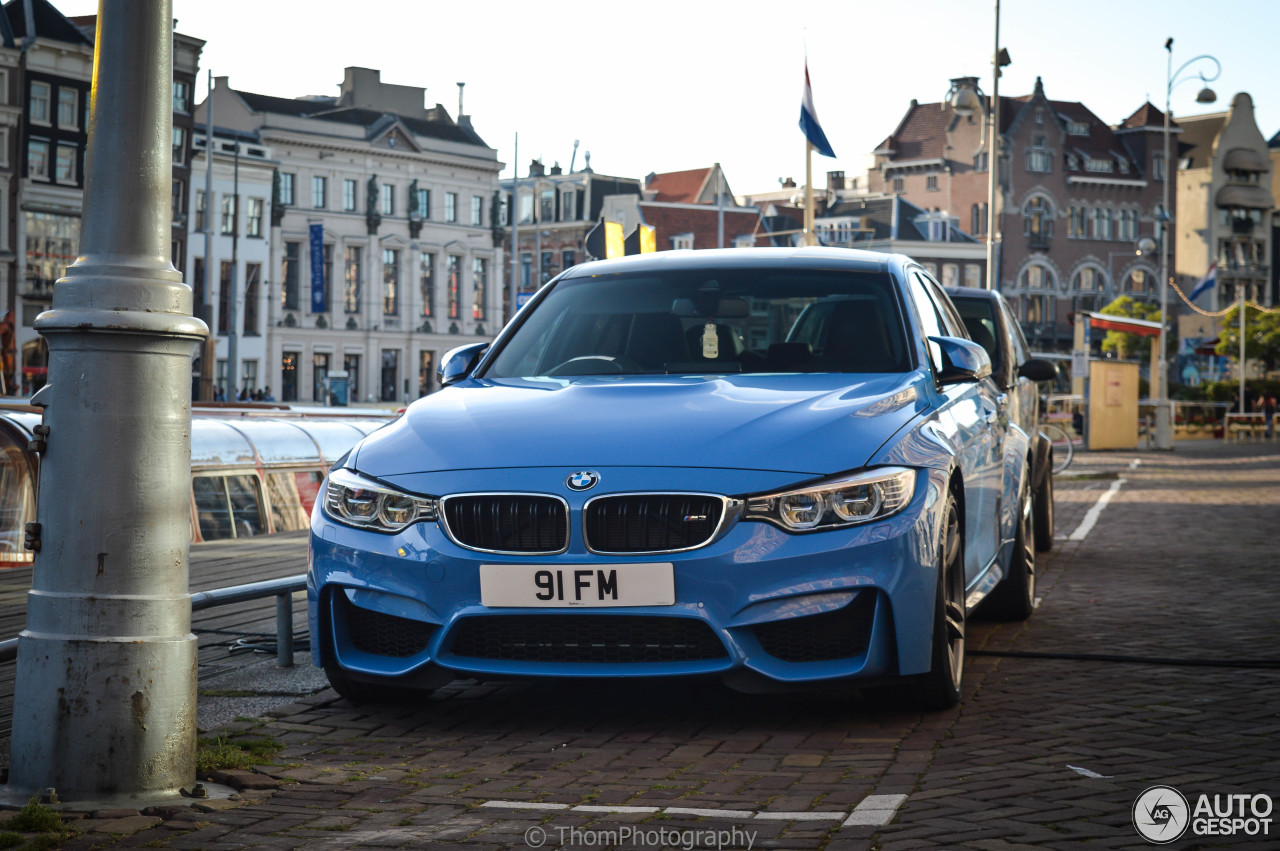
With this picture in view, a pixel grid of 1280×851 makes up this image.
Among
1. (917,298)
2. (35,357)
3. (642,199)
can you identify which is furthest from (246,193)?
(917,298)

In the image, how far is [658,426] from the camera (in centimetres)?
516

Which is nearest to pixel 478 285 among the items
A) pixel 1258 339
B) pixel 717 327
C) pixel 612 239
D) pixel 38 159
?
pixel 38 159

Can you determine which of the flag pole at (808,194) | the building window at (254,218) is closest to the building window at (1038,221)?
the building window at (254,218)

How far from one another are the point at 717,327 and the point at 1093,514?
11.8 metres

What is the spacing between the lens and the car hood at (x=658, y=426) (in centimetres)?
501

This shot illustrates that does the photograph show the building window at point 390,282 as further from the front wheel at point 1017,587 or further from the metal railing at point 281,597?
the metal railing at point 281,597

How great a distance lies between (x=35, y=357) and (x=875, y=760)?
6392 centimetres

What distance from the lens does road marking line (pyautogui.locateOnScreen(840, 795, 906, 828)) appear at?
3.98 meters

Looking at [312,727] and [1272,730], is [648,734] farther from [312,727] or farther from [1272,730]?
[1272,730]

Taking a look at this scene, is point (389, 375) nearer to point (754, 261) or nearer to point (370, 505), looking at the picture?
point (754, 261)

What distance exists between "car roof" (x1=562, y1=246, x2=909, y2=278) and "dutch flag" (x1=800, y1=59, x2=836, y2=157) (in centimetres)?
1748

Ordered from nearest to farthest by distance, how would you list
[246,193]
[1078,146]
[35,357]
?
[35,357]
[246,193]
[1078,146]

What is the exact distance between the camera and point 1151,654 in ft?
22.7

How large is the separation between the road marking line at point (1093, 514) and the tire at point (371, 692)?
926 cm
